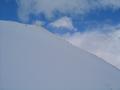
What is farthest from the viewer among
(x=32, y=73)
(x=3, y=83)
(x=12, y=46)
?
(x=12, y=46)

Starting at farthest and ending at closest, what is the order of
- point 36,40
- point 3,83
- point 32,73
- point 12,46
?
point 36,40, point 12,46, point 32,73, point 3,83

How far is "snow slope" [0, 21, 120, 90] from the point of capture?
1248 centimetres

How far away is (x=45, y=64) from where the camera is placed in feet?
44.4

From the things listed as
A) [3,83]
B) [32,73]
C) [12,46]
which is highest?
[12,46]

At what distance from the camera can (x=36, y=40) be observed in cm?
1505

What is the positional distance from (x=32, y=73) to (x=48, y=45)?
281cm

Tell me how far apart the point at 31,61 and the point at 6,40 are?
6.52 ft

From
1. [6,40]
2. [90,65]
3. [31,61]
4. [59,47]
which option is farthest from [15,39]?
[90,65]

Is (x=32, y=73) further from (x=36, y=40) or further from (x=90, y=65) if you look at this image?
(x=90, y=65)

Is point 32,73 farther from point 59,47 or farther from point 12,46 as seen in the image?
point 59,47

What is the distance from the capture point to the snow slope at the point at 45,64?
41.0ft

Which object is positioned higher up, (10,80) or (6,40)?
(6,40)

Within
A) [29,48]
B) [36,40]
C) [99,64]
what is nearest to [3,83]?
[29,48]

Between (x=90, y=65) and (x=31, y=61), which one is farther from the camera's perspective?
(x=90, y=65)
